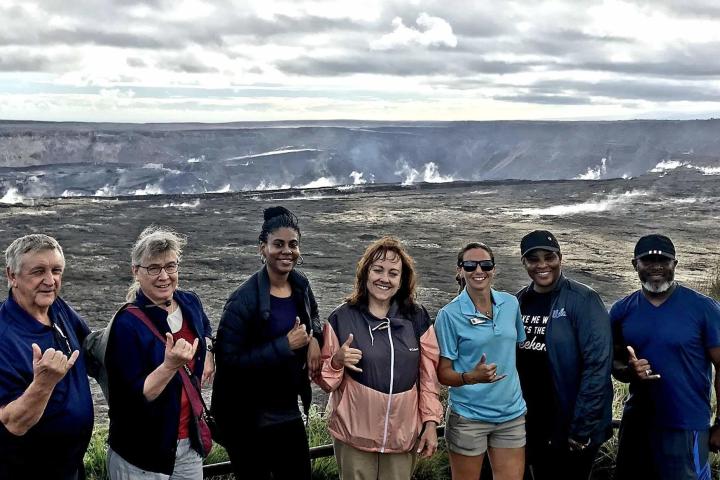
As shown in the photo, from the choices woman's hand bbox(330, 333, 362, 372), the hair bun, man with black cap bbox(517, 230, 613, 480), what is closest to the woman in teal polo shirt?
man with black cap bbox(517, 230, 613, 480)

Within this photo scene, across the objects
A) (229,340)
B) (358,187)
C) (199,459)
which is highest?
(358,187)

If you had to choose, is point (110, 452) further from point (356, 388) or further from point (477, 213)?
point (477, 213)

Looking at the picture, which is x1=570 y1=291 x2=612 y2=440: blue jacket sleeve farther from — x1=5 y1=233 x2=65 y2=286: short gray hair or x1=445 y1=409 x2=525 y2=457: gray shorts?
x1=5 y1=233 x2=65 y2=286: short gray hair

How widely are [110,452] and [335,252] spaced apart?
1239 cm

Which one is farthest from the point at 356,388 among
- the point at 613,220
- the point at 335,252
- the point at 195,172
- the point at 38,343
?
the point at 195,172

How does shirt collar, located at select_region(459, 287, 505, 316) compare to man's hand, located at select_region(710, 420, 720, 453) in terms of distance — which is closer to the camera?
shirt collar, located at select_region(459, 287, 505, 316)

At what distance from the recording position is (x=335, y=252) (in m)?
15.6

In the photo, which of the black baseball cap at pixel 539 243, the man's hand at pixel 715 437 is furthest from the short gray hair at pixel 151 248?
the man's hand at pixel 715 437

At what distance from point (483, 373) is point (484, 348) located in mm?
201

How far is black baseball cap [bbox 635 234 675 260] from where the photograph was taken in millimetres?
3653

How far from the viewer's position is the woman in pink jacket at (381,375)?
132 inches

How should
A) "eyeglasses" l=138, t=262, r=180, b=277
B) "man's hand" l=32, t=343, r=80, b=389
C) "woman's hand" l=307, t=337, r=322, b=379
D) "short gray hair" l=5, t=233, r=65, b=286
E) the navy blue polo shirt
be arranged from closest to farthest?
"man's hand" l=32, t=343, r=80, b=389 → the navy blue polo shirt → "short gray hair" l=5, t=233, r=65, b=286 → "eyeglasses" l=138, t=262, r=180, b=277 → "woman's hand" l=307, t=337, r=322, b=379

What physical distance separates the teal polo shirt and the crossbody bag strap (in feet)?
3.39

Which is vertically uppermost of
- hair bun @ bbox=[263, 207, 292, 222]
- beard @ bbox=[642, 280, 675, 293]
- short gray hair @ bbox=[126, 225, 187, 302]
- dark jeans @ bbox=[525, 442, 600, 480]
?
hair bun @ bbox=[263, 207, 292, 222]
